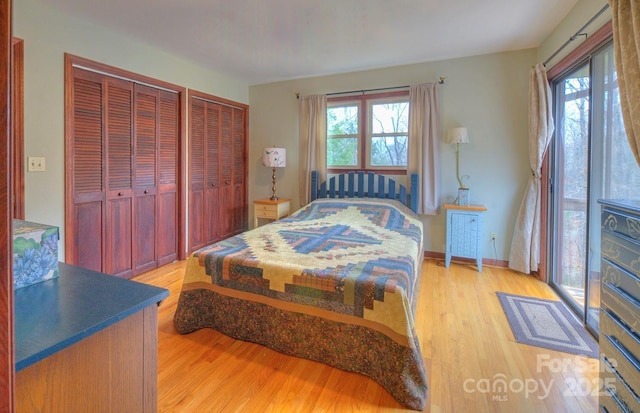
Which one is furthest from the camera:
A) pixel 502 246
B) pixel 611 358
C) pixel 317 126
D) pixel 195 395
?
pixel 317 126

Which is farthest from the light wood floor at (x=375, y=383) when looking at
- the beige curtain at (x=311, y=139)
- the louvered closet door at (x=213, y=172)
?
the beige curtain at (x=311, y=139)

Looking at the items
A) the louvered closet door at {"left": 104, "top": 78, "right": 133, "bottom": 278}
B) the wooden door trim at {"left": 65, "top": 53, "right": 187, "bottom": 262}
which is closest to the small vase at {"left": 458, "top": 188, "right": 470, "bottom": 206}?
the wooden door trim at {"left": 65, "top": 53, "right": 187, "bottom": 262}

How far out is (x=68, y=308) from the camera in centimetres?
87

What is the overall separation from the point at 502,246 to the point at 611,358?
2.59 metres

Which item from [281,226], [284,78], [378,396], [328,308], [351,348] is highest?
[284,78]

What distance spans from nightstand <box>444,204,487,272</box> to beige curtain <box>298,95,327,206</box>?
171 centimetres

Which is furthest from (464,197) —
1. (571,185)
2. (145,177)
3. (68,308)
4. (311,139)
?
(68,308)

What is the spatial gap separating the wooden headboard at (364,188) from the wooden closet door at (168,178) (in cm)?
173

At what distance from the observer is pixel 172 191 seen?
376 cm

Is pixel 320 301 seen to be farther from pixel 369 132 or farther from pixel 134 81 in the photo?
pixel 134 81

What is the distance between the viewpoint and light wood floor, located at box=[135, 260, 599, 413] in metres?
1.57

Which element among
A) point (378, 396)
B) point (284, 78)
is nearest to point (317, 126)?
point (284, 78)

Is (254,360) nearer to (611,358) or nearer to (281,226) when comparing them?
(281,226)

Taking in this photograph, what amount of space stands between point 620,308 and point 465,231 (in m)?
2.38
